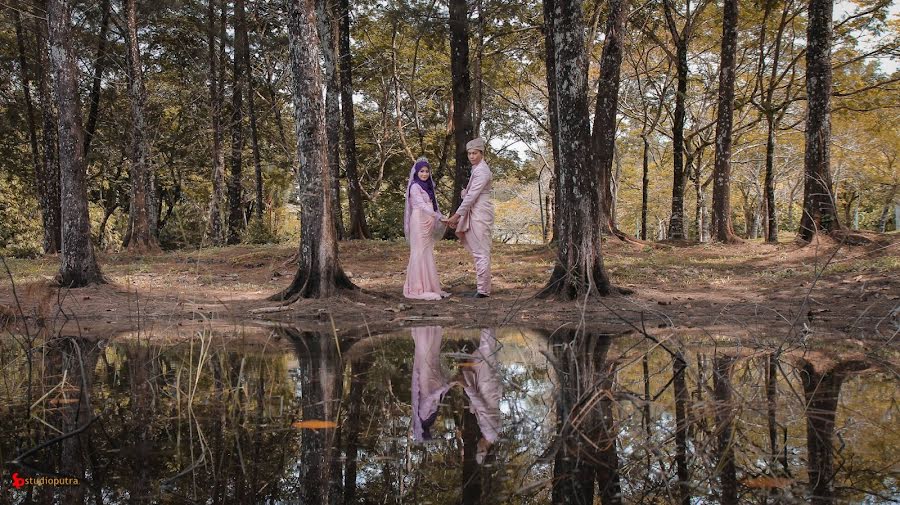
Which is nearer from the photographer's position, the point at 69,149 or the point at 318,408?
the point at 318,408

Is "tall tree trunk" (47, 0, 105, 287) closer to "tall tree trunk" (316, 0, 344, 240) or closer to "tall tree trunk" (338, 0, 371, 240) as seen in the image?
"tall tree trunk" (316, 0, 344, 240)

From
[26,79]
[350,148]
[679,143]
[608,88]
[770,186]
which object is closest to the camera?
[608,88]

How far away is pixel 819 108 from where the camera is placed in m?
12.7

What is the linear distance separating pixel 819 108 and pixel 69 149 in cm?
1274

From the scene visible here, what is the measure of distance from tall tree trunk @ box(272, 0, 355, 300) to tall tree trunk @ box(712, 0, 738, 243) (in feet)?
34.3

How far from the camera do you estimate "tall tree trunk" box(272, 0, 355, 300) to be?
29.7 ft

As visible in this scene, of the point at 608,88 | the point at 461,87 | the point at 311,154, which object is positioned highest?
the point at 461,87

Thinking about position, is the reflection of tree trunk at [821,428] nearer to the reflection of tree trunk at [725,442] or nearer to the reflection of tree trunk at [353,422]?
the reflection of tree trunk at [725,442]

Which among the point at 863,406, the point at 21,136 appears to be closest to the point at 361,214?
the point at 863,406

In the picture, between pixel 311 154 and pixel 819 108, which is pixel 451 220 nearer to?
pixel 311 154

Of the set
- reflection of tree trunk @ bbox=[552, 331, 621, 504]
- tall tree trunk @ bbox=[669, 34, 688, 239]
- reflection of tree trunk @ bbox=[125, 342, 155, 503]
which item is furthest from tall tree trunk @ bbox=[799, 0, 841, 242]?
reflection of tree trunk @ bbox=[125, 342, 155, 503]

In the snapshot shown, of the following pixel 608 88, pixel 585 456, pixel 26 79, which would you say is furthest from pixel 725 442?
pixel 26 79

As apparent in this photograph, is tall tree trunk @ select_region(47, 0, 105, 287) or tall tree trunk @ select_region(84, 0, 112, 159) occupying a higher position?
tall tree trunk @ select_region(84, 0, 112, 159)

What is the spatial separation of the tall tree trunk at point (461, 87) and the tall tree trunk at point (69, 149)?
833 cm
